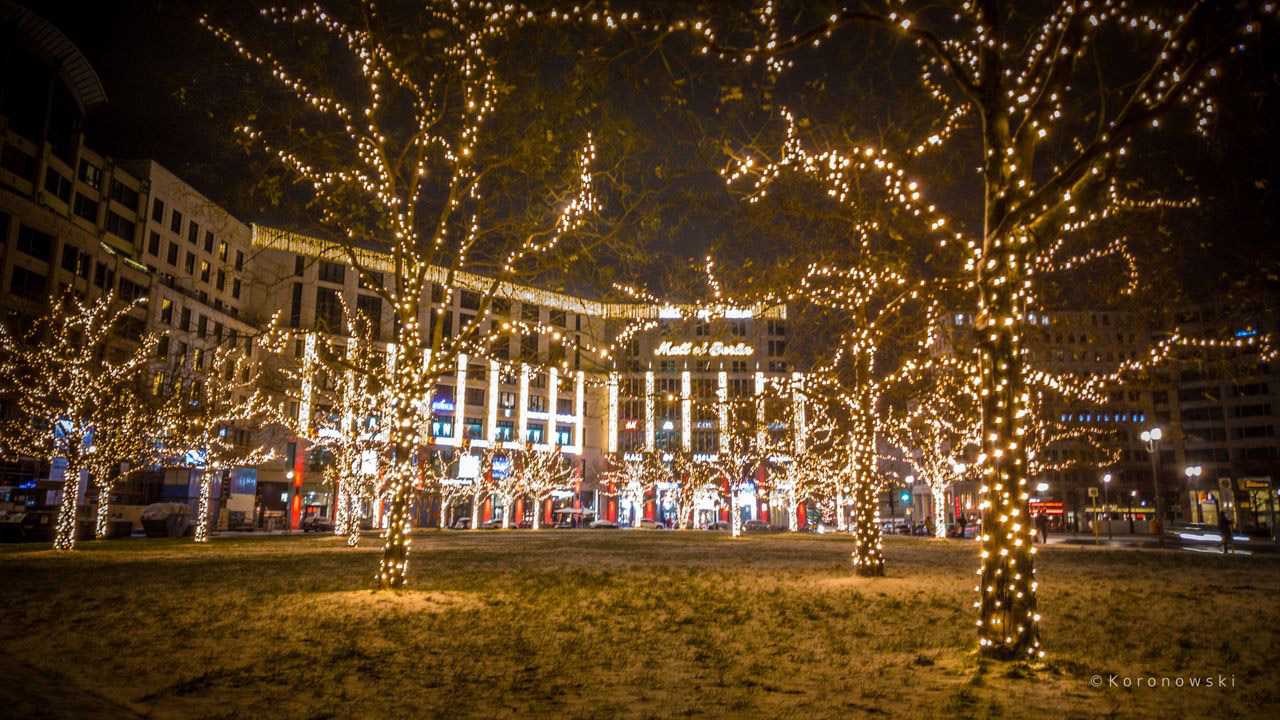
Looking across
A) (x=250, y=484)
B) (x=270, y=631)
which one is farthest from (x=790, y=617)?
(x=250, y=484)

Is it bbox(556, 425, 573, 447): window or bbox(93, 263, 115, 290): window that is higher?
bbox(93, 263, 115, 290): window

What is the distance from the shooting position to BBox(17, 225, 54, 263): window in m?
48.8

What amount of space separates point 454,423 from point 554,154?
73204 millimetres

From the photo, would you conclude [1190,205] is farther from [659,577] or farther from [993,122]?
[659,577]

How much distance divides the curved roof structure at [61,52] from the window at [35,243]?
1563cm

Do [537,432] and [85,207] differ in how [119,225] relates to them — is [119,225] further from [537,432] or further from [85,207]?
[537,432]

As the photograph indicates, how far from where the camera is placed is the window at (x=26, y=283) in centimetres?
4716

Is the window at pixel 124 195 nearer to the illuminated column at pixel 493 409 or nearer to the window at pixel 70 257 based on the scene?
the window at pixel 70 257

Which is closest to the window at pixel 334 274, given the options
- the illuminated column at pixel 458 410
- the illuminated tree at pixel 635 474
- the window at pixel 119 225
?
the illuminated column at pixel 458 410

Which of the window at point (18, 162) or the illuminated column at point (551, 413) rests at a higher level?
the window at point (18, 162)

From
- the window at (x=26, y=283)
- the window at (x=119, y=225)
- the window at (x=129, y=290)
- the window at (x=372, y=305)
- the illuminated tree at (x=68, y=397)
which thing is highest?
the window at (x=119, y=225)

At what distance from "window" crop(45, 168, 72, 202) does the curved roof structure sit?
9.44 m

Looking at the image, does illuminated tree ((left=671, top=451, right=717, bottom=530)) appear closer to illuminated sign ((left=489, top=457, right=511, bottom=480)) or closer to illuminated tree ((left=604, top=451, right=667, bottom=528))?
illuminated tree ((left=604, top=451, right=667, bottom=528))

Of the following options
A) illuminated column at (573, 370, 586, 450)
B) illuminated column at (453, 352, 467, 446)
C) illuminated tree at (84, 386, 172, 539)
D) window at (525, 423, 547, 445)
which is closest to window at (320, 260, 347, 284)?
illuminated column at (453, 352, 467, 446)
